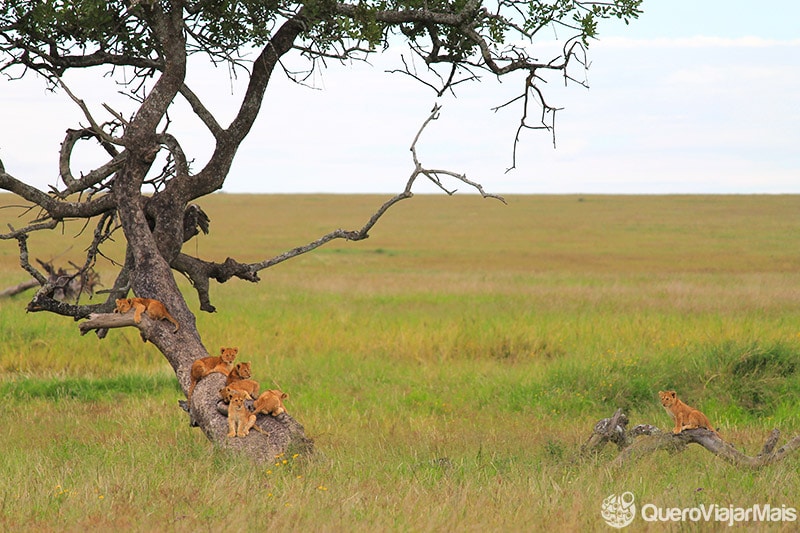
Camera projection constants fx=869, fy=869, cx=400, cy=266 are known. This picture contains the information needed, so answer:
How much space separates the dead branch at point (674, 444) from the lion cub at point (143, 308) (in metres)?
4.33

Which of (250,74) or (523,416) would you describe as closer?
(250,74)

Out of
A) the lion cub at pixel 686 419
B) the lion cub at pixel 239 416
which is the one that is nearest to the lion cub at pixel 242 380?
the lion cub at pixel 239 416

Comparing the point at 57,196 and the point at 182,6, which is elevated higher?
the point at 182,6

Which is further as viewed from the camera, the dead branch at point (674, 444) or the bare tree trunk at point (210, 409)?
the bare tree trunk at point (210, 409)

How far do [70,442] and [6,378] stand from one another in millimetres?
4469

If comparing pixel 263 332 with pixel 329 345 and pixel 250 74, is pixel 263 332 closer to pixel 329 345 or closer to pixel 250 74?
pixel 329 345

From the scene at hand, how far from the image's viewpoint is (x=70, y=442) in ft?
32.1

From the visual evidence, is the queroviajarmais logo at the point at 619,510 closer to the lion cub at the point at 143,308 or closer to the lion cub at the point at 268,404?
the lion cub at the point at 268,404

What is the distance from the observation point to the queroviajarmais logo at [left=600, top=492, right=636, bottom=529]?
225 inches

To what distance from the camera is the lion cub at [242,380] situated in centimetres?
785

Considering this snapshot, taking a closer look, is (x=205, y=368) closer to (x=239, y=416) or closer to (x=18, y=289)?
(x=239, y=416)

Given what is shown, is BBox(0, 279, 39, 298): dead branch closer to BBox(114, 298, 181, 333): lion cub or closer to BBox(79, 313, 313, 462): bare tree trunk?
BBox(79, 313, 313, 462): bare tree trunk

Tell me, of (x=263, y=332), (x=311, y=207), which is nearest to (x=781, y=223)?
(x=311, y=207)

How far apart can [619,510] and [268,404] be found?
328cm
